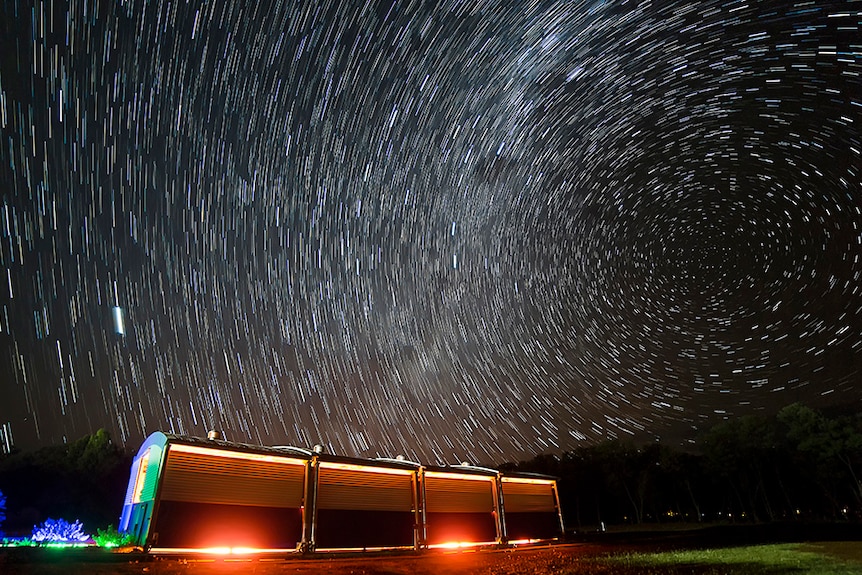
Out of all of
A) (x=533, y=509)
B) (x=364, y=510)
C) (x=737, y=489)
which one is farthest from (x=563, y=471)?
(x=364, y=510)

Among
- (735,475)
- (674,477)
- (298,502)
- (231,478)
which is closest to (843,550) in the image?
(298,502)

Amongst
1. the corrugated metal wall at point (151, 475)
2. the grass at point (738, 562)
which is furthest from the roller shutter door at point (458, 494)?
the corrugated metal wall at point (151, 475)

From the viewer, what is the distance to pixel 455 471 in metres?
22.1

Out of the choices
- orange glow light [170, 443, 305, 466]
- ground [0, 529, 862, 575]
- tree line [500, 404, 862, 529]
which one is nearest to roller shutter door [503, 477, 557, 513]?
ground [0, 529, 862, 575]

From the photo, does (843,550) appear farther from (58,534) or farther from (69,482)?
(69,482)

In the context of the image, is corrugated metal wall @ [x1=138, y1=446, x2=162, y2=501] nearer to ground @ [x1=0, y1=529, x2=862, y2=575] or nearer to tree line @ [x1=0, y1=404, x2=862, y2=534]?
ground @ [x1=0, y1=529, x2=862, y2=575]

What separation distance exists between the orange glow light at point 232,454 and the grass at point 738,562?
981 centimetres

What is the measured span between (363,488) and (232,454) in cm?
511

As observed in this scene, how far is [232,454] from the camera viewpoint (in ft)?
51.6

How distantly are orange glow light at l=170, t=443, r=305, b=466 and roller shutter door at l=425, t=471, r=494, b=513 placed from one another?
6.01 meters

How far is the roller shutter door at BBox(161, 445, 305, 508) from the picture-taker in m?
14.6

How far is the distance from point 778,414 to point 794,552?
133ft

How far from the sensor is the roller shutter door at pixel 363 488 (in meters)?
17.8

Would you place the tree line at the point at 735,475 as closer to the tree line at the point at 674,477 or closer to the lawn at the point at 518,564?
the tree line at the point at 674,477
